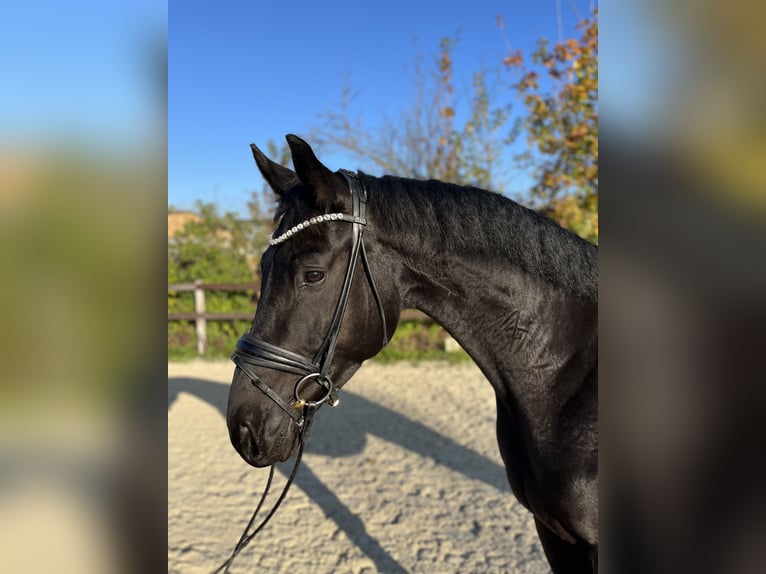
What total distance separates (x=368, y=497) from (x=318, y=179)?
368 centimetres

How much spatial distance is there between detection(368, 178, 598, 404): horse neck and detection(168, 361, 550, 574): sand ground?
2350mm

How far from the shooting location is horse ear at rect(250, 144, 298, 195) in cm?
188

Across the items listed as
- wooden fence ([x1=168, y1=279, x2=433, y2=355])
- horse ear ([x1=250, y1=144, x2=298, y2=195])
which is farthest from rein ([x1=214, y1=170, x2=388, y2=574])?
wooden fence ([x1=168, y1=279, x2=433, y2=355])

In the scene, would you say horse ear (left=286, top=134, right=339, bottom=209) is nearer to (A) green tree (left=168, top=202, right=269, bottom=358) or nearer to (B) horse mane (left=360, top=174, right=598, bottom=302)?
(B) horse mane (left=360, top=174, right=598, bottom=302)

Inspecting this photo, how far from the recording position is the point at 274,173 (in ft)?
6.24

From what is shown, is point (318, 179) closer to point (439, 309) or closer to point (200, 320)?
point (439, 309)

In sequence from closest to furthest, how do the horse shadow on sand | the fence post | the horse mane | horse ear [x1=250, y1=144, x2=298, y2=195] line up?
the horse mane, horse ear [x1=250, y1=144, x2=298, y2=195], the horse shadow on sand, the fence post

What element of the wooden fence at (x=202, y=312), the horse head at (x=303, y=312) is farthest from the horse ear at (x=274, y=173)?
the wooden fence at (x=202, y=312)

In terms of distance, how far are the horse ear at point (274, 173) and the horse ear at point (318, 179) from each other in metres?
0.26

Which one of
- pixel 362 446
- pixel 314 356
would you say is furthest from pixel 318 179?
pixel 362 446
